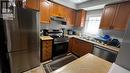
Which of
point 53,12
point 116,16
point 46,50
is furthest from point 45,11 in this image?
point 116,16

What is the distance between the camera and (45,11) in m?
2.58

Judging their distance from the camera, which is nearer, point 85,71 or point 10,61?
point 85,71

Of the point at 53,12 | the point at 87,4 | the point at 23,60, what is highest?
the point at 87,4

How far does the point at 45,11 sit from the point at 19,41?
1.36 meters

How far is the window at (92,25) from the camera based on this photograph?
3.24 m

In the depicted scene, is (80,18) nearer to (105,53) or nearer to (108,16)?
(108,16)

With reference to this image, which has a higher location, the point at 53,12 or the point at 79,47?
the point at 53,12

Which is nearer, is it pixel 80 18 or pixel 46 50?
pixel 46 50

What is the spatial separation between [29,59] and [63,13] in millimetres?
2215

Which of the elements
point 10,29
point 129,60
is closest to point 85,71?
point 129,60

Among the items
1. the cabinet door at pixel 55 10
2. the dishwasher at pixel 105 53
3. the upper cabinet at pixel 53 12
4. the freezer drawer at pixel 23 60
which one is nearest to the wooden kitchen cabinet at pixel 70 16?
the upper cabinet at pixel 53 12

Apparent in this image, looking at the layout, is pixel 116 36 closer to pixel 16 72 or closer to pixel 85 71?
pixel 85 71

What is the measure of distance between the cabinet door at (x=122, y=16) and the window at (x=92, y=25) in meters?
0.91

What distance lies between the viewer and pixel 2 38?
1.63 metres
